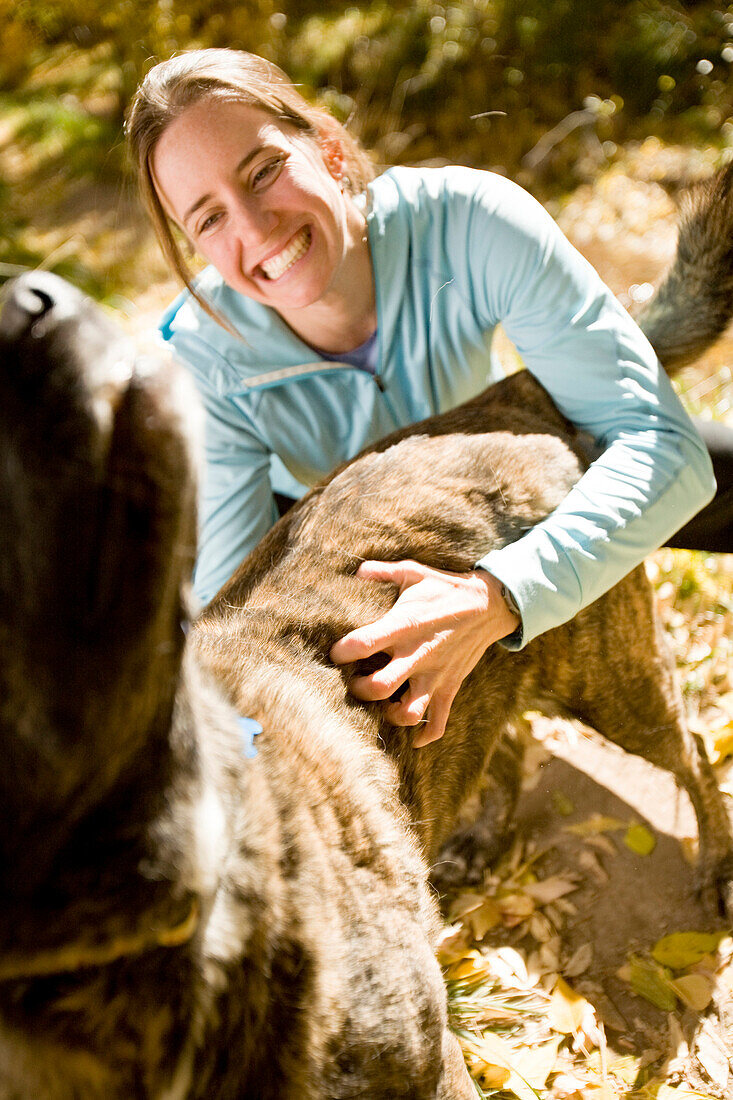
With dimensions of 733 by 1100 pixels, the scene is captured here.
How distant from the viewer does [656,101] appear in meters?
6.96

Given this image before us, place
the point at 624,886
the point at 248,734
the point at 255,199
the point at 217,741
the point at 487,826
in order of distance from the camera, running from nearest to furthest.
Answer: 1. the point at 217,741
2. the point at 248,734
3. the point at 255,199
4. the point at 624,886
5. the point at 487,826

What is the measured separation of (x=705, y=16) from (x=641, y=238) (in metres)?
1.71

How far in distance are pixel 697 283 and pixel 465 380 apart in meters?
0.72

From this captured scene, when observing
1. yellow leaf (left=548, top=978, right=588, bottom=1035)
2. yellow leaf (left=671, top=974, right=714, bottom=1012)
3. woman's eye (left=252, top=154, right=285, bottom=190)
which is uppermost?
woman's eye (left=252, top=154, right=285, bottom=190)

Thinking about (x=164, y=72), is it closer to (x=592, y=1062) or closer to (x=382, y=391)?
(x=382, y=391)

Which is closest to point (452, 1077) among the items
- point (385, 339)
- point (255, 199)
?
point (385, 339)

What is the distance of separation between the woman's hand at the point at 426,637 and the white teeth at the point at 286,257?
0.94 meters

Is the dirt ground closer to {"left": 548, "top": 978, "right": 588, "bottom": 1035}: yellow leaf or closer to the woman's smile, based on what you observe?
{"left": 548, "top": 978, "right": 588, "bottom": 1035}: yellow leaf

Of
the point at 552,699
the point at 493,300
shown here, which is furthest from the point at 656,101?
the point at 552,699

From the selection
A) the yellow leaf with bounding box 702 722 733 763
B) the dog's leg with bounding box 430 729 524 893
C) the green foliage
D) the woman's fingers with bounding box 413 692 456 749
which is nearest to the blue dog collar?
the woman's fingers with bounding box 413 692 456 749

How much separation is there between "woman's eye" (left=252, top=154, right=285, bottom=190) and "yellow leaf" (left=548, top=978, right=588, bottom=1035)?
7.96ft

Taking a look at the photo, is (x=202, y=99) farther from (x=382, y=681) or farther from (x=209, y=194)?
(x=382, y=681)

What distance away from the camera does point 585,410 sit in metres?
2.32

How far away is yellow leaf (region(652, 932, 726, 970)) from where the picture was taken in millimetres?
2568
